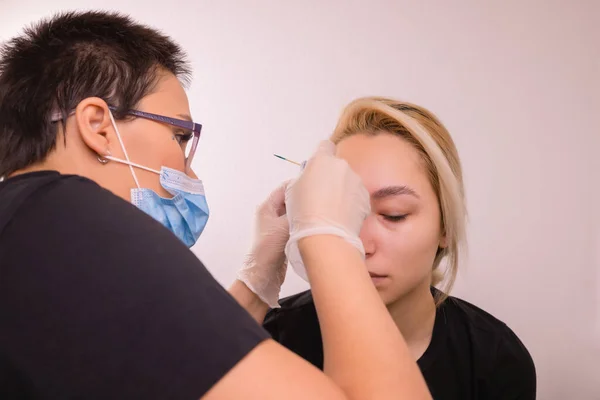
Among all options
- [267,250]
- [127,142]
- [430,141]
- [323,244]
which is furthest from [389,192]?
[127,142]

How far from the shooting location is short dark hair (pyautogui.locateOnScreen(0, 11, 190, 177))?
32.6 inches

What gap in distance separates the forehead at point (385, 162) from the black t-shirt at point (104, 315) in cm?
72

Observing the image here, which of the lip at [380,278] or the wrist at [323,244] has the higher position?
the wrist at [323,244]

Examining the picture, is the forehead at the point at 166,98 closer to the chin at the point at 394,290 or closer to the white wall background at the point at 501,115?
the chin at the point at 394,290

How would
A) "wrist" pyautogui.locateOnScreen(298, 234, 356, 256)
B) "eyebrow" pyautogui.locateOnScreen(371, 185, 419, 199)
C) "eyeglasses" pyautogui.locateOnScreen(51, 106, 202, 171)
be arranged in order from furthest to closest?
"eyebrow" pyautogui.locateOnScreen(371, 185, 419, 199), "eyeglasses" pyautogui.locateOnScreen(51, 106, 202, 171), "wrist" pyautogui.locateOnScreen(298, 234, 356, 256)

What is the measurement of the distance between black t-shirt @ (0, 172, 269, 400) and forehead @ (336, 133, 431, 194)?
0.72 metres

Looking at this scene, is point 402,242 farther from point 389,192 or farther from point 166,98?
point 166,98

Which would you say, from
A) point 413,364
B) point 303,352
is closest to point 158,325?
point 413,364

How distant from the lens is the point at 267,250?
130cm

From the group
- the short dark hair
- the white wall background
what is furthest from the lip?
the short dark hair

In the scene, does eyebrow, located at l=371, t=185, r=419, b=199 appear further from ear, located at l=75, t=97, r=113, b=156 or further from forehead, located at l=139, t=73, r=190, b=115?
ear, located at l=75, t=97, r=113, b=156

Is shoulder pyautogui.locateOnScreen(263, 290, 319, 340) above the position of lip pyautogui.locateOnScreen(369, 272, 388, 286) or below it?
below

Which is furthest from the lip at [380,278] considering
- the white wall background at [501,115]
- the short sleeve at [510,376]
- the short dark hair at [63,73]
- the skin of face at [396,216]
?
the short dark hair at [63,73]

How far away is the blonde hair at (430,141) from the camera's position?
1.25m
